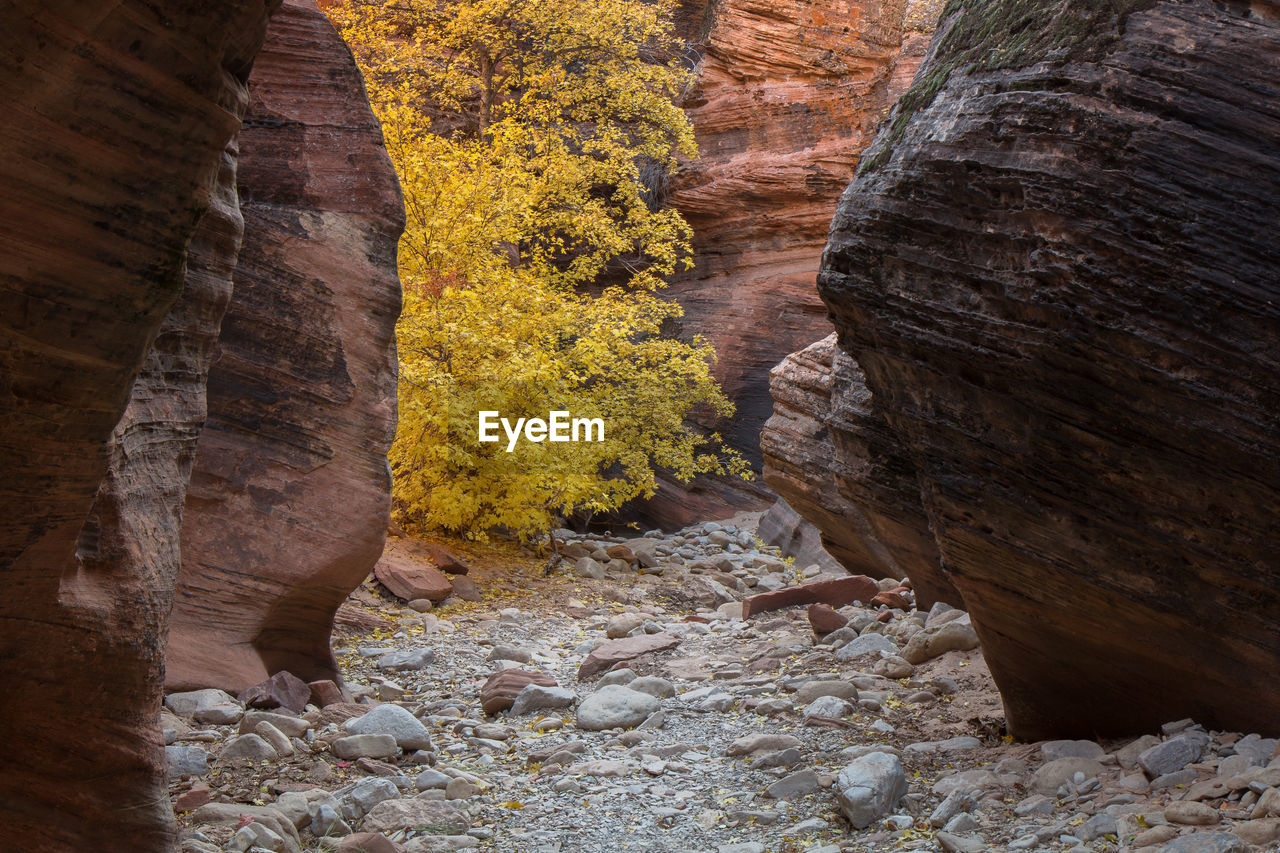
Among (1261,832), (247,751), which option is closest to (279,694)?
(247,751)

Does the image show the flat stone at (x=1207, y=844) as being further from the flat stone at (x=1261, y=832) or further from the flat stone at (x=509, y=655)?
the flat stone at (x=509, y=655)

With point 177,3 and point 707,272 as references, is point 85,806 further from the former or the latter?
point 707,272

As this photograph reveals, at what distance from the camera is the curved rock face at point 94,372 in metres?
2.70

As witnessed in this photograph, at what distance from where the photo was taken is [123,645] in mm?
4270

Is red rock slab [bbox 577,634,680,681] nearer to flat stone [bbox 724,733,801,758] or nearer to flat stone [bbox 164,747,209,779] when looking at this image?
flat stone [bbox 724,733,801,758]

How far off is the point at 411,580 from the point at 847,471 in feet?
18.8

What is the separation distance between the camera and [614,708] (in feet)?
27.2

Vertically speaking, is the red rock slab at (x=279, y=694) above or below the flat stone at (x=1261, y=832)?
below

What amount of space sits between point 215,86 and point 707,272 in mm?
21190

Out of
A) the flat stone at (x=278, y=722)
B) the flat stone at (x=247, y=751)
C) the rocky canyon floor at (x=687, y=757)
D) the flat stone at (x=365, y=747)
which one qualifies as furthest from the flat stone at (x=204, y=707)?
the flat stone at (x=365, y=747)

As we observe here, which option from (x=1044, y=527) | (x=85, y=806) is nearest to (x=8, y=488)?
(x=85, y=806)

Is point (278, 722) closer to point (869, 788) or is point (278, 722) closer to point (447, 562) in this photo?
point (869, 788)

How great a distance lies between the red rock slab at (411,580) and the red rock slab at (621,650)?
2710 mm

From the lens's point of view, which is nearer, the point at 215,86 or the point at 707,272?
the point at 215,86
